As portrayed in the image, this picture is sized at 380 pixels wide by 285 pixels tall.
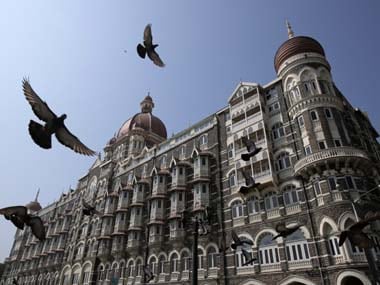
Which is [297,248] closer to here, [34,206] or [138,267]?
[138,267]

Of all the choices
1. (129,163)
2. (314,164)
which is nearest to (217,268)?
(314,164)

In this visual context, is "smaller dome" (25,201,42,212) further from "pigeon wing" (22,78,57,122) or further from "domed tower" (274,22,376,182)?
"pigeon wing" (22,78,57,122)

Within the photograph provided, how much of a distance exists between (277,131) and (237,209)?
9.20 meters

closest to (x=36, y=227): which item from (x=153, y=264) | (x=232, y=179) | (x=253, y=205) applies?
(x=253, y=205)

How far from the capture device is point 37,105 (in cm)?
836

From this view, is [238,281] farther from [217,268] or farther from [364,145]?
[364,145]

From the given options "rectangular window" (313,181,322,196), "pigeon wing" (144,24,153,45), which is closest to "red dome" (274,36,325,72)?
"rectangular window" (313,181,322,196)

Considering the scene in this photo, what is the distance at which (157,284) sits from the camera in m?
29.0

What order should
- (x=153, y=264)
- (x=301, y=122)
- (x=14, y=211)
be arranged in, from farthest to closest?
(x=153, y=264)
(x=301, y=122)
(x=14, y=211)

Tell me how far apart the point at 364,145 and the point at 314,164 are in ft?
32.0

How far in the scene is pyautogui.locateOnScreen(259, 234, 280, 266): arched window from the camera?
21938 mm

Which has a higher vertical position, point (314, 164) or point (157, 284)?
point (314, 164)

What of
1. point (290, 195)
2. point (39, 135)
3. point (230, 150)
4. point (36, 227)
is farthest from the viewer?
point (230, 150)

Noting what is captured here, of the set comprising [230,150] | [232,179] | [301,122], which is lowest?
[232,179]
